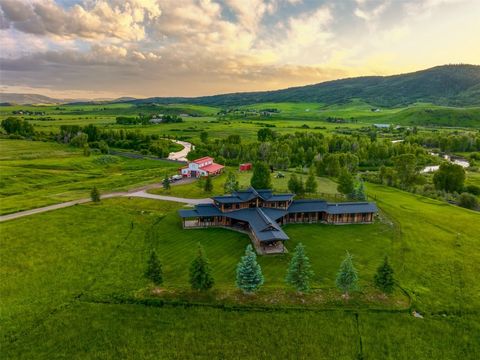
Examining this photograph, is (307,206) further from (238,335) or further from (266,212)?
(238,335)

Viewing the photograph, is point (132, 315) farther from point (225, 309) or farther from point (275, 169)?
point (275, 169)

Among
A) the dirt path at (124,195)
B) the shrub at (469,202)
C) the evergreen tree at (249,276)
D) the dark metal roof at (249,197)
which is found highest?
the dark metal roof at (249,197)

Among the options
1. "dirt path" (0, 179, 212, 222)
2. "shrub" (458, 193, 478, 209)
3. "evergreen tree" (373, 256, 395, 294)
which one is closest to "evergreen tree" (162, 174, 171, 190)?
"dirt path" (0, 179, 212, 222)

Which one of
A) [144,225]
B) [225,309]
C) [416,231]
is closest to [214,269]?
[225,309]

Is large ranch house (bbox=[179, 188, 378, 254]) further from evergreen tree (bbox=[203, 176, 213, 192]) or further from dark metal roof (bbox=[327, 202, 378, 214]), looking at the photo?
evergreen tree (bbox=[203, 176, 213, 192])

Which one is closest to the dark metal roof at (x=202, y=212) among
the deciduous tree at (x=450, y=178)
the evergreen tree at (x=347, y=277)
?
the evergreen tree at (x=347, y=277)

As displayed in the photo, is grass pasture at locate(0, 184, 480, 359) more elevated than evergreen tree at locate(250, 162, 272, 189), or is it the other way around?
evergreen tree at locate(250, 162, 272, 189)

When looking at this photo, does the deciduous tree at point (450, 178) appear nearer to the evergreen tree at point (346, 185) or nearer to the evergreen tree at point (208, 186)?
the evergreen tree at point (346, 185)
